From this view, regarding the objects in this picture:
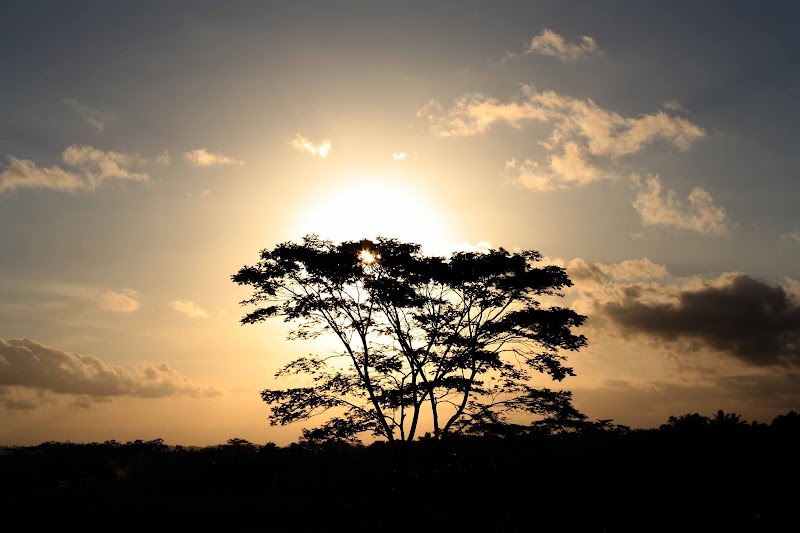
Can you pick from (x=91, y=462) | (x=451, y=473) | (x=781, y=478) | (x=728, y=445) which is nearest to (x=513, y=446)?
(x=451, y=473)

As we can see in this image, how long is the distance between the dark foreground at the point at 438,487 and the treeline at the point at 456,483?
10 centimetres

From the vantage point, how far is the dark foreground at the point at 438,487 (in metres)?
24.5

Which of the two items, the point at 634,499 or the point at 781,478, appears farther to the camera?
the point at 781,478

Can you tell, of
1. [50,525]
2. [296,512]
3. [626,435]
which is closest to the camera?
[50,525]

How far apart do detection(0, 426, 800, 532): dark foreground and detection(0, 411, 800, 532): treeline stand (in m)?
0.10

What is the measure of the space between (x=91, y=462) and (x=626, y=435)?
38121mm

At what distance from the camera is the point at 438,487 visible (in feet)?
108

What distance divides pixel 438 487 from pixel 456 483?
1.06 meters

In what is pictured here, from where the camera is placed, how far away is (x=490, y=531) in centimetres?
2217

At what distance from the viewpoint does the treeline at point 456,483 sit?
25.0 metres

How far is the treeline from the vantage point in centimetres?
2498

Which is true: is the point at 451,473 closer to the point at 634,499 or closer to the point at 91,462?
the point at 634,499

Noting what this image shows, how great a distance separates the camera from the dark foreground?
80.4 ft

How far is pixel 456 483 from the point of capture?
33281mm
